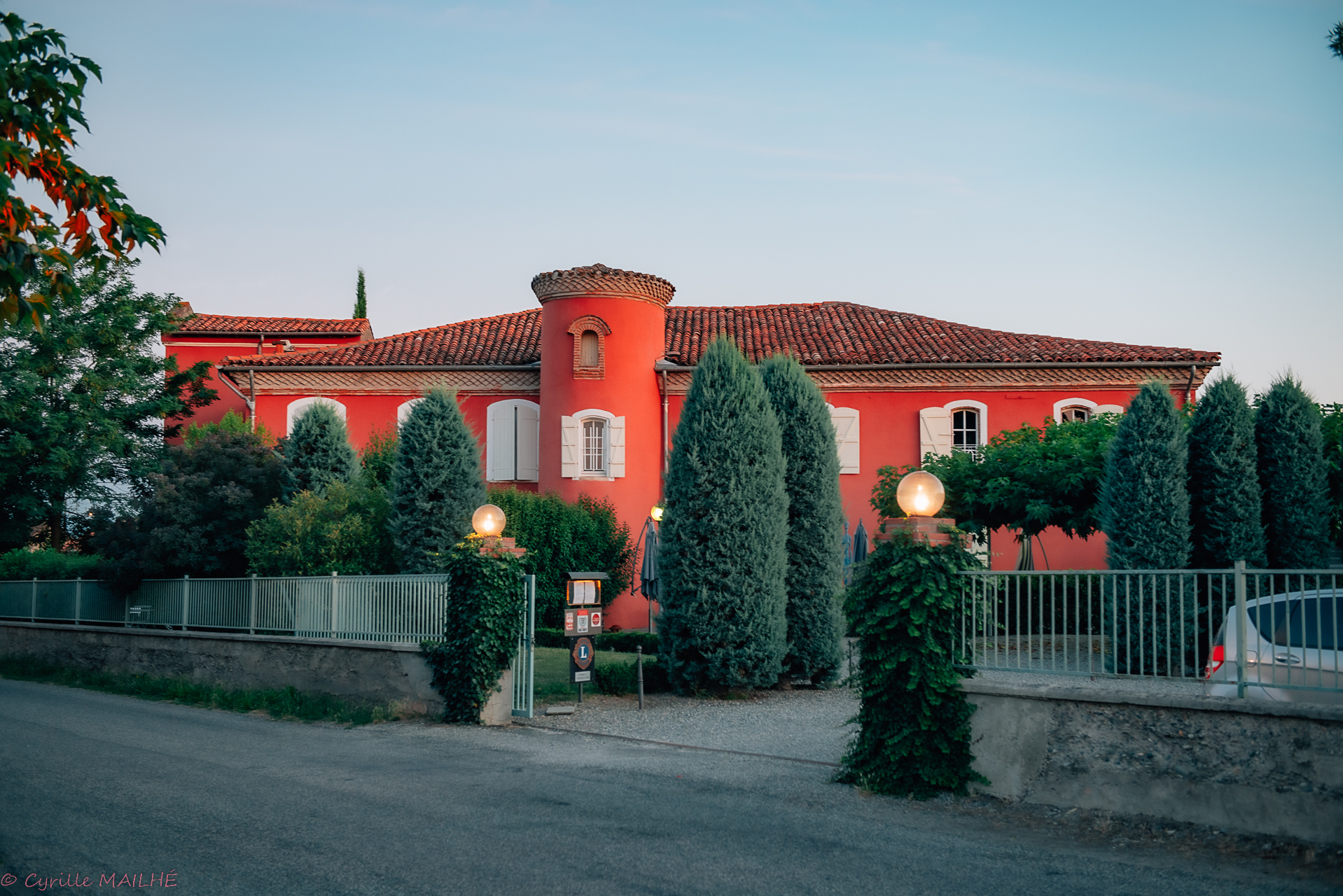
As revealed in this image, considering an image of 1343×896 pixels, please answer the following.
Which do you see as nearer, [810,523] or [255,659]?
[255,659]

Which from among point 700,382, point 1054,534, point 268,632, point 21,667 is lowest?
point 21,667

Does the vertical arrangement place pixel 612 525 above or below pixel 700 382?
below

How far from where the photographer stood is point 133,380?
98.7 ft

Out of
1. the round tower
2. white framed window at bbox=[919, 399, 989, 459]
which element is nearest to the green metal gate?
the round tower

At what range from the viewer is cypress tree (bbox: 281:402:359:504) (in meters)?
17.9

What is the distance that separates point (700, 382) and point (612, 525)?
9.12 m

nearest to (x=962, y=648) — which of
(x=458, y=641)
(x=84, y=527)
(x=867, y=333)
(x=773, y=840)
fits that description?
(x=773, y=840)

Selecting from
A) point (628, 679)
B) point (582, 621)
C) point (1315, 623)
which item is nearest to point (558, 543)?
point (628, 679)

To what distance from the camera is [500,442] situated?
25016 millimetres

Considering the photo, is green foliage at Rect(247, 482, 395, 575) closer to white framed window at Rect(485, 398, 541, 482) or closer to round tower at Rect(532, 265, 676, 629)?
round tower at Rect(532, 265, 676, 629)

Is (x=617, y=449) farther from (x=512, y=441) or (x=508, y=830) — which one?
(x=508, y=830)

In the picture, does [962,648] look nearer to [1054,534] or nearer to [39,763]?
[39,763]

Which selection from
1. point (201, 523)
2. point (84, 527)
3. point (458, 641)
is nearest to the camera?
point (458, 641)

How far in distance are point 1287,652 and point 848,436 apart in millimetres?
17890
